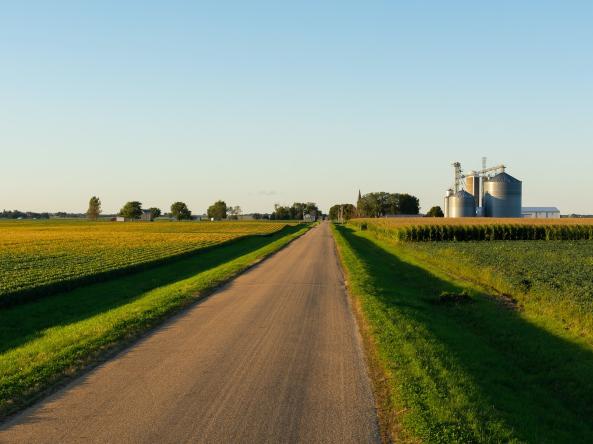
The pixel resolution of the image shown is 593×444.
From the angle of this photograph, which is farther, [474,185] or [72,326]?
[474,185]

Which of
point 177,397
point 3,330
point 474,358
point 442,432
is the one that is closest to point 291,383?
point 177,397

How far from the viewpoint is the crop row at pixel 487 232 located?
5466 cm

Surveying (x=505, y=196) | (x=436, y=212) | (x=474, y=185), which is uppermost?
(x=474, y=185)

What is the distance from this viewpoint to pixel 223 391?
27.2ft

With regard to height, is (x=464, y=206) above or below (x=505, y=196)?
below

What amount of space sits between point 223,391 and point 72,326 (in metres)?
7.60

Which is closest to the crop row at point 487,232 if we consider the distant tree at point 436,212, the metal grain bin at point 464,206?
the metal grain bin at point 464,206

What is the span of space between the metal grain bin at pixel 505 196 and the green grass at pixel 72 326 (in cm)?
8579

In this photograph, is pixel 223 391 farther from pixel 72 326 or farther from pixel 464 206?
pixel 464 206

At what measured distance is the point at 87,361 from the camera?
1020 cm

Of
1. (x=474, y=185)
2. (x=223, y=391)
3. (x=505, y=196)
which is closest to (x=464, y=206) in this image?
(x=505, y=196)

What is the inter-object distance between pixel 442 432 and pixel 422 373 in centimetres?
259

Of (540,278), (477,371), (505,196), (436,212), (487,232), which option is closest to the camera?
(477,371)

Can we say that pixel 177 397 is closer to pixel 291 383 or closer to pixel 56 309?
pixel 291 383
